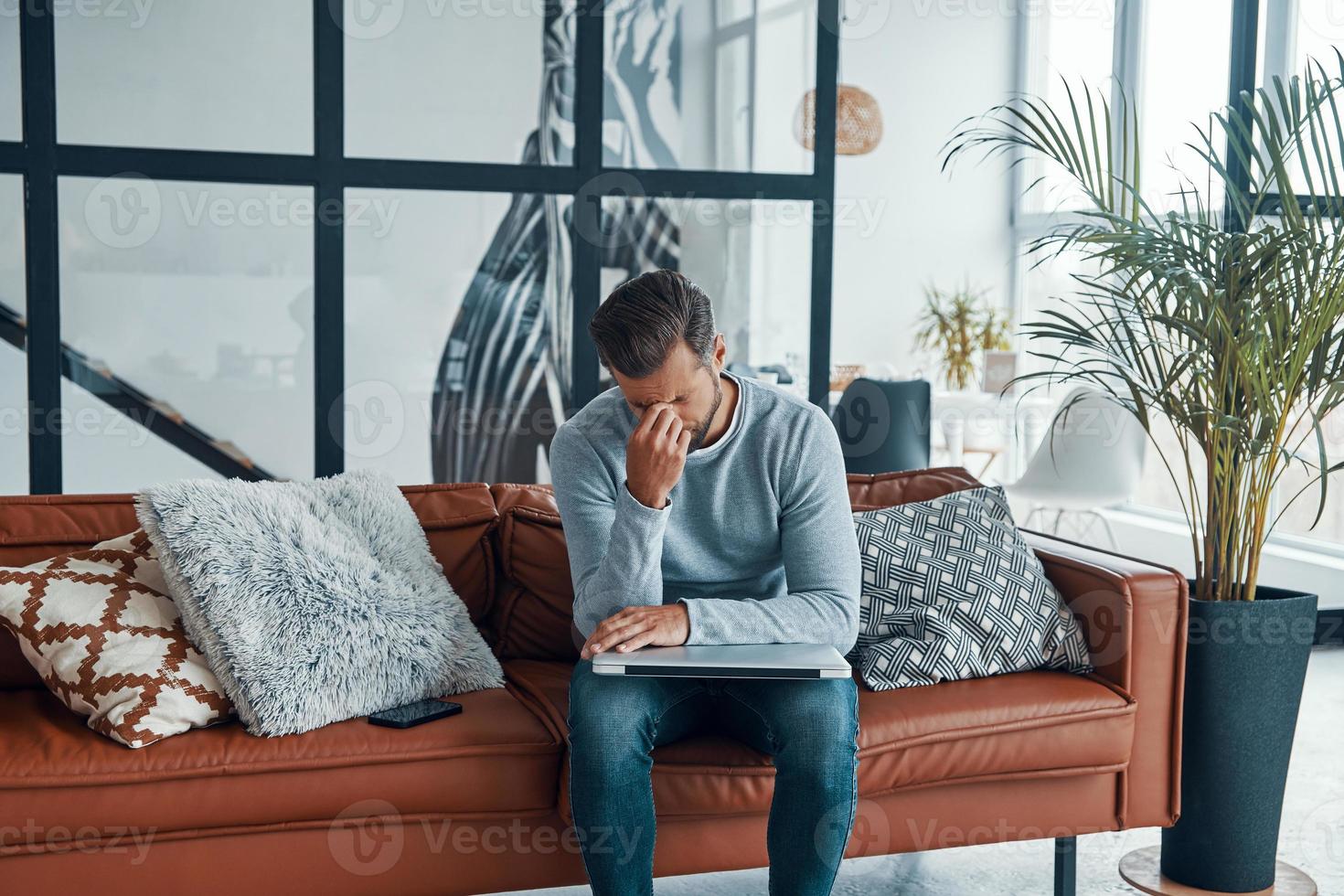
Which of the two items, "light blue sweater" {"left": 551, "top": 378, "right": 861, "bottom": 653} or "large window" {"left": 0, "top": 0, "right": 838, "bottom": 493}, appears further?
"large window" {"left": 0, "top": 0, "right": 838, "bottom": 493}

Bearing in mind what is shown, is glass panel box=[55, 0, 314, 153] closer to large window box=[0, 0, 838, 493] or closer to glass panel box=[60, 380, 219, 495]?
large window box=[0, 0, 838, 493]

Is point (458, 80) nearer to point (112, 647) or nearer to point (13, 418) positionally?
point (13, 418)

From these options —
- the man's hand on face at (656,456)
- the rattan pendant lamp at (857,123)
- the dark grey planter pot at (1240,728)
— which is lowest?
the dark grey planter pot at (1240,728)

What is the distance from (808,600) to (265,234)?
6.16 feet

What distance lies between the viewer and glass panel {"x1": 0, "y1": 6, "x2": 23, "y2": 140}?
285cm

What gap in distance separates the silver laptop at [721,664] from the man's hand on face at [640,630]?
1 cm

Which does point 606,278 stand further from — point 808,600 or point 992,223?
point 992,223

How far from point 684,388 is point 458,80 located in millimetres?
1703

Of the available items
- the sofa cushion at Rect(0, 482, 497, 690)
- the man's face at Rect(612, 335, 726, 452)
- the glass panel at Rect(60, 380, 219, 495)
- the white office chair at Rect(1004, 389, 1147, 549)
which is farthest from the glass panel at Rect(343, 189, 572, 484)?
the white office chair at Rect(1004, 389, 1147, 549)

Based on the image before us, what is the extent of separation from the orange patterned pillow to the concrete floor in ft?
2.61

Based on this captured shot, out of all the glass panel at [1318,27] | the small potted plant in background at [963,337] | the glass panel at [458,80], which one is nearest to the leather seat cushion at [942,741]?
the glass panel at [458,80]

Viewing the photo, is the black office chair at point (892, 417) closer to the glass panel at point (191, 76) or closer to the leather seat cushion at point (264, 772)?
the glass panel at point (191, 76)

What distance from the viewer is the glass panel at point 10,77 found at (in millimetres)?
2846

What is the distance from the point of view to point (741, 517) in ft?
6.33
